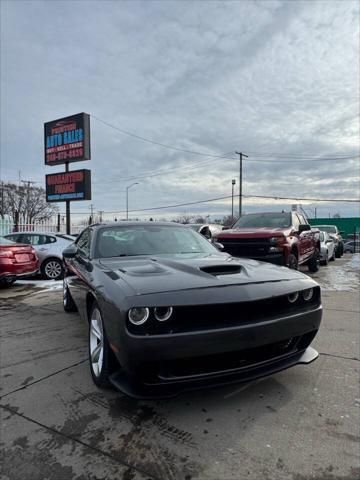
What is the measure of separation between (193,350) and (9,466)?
1.28 m

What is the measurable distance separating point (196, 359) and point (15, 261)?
7.01 m

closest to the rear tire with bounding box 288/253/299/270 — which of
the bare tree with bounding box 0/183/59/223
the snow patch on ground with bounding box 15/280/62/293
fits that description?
the snow patch on ground with bounding box 15/280/62/293

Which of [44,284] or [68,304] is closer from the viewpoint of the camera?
[68,304]

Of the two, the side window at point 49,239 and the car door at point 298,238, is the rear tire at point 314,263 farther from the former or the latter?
the side window at point 49,239

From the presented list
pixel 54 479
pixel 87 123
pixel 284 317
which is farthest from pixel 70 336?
pixel 87 123

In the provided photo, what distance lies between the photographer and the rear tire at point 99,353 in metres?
2.68

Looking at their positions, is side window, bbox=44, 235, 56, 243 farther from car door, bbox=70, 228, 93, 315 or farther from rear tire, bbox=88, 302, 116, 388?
rear tire, bbox=88, 302, 116, 388

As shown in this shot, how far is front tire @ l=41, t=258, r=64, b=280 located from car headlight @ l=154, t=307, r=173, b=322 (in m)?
8.23

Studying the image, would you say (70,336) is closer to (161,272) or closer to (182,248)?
(182,248)

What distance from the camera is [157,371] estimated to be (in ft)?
7.55

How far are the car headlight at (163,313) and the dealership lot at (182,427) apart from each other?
79 cm

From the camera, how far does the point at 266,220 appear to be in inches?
363

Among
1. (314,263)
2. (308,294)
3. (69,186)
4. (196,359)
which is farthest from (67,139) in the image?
(196,359)

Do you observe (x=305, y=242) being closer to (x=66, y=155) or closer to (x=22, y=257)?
(x=22, y=257)
